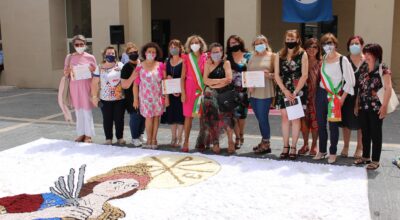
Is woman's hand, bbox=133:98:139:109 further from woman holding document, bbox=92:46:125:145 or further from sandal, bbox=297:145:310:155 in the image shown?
sandal, bbox=297:145:310:155

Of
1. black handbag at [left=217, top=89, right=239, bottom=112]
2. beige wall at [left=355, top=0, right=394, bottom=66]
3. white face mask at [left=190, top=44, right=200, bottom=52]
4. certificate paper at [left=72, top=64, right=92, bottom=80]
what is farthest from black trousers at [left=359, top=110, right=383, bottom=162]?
beige wall at [left=355, top=0, right=394, bottom=66]

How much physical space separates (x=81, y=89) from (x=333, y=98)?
12.5 feet

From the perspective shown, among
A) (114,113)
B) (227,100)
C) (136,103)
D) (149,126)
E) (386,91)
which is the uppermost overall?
(386,91)

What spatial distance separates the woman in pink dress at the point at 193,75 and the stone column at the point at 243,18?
5454 mm

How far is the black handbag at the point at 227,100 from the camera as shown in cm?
607

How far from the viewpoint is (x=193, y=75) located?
6.15 metres

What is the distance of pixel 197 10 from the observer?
661 inches

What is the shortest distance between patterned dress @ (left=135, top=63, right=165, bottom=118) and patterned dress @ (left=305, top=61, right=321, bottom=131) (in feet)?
6.93

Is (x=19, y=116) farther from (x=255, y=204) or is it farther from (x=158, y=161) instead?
(x=255, y=204)

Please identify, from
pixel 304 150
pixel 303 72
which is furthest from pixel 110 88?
pixel 304 150

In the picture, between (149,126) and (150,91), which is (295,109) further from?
(149,126)

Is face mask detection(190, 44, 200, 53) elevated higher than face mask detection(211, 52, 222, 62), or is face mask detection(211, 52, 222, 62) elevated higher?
face mask detection(190, 44, 200, 53)

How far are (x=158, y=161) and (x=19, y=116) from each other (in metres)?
5.23

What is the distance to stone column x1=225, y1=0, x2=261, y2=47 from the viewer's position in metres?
11.4
